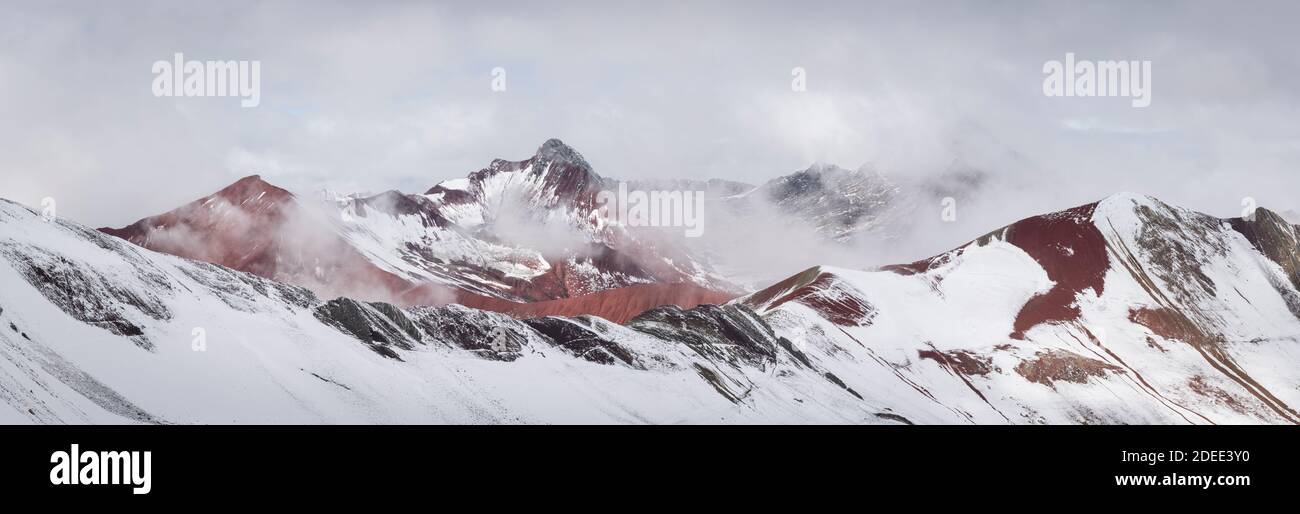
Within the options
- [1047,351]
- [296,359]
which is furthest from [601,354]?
[1047,351]

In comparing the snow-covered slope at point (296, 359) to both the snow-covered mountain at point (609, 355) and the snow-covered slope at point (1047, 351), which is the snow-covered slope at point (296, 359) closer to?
the snow-covered mountain at point (609, 355)

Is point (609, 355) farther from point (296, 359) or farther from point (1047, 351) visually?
point (1047, 351)

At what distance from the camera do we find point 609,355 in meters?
120

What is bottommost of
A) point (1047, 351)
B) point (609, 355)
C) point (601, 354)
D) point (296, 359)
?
point (1047, 351)

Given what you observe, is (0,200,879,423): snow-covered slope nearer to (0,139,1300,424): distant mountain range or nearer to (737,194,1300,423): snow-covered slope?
(0,139,1300,424): distant mountain range

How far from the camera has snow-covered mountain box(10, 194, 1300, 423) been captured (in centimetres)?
8100

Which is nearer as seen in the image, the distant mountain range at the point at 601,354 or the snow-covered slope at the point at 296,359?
the snow-covered slope at the point at 296,359

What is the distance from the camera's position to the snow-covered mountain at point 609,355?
8100cm

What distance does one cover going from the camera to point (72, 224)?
97.2m

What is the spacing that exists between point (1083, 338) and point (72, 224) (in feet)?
501

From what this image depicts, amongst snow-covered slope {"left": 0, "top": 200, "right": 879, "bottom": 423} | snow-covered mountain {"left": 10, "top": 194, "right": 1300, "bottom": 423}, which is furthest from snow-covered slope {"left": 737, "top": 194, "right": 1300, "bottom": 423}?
snow-covered slope {"left": 0, "top": 200, "right": 879, "bottom": 423}

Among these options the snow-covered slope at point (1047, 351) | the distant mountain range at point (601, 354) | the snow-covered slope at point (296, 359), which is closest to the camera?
the snow-covered slope at point (296, 359)

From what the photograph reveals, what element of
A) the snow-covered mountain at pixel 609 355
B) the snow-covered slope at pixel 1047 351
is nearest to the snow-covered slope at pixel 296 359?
the snow-covered mountain at pixel 609 355
